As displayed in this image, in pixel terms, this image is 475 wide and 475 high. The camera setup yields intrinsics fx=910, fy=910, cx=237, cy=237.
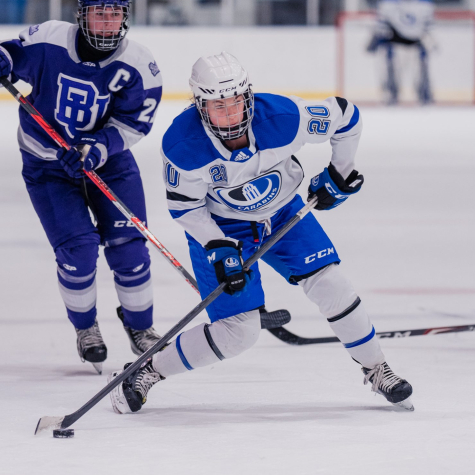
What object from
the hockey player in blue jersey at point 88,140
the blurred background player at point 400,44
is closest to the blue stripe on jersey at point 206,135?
the hockey player in blue jersey at point 88,140

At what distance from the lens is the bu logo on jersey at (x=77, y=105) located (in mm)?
2809

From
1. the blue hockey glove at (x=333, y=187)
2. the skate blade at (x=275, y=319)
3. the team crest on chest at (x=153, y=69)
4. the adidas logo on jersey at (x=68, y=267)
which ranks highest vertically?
the team crest on chest at (x=153, y=69)

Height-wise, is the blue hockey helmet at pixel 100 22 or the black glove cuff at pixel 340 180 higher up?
the blue hockey helmet at pixel 100 22

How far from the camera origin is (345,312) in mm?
2424

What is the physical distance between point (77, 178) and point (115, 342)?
63 centimetres

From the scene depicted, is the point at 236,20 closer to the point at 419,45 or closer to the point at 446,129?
the point at 419,45

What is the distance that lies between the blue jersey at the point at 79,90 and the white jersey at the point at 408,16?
27.9 feet

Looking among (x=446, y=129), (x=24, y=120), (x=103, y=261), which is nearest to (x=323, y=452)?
(x=24, y=120)

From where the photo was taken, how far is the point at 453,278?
3963mm

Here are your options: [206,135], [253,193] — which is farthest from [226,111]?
[253,193]

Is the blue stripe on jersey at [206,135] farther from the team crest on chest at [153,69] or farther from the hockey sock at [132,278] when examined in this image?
the hockey sock at [132,278]

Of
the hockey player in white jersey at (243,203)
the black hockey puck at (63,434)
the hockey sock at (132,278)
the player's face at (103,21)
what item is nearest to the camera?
the black hockey puck at (63,434)

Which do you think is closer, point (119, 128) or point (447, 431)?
point (447, 431)

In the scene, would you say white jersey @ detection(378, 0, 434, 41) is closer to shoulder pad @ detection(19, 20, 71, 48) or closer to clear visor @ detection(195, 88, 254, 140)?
shoulder pad @ detection(19, 20, 71, 48)
